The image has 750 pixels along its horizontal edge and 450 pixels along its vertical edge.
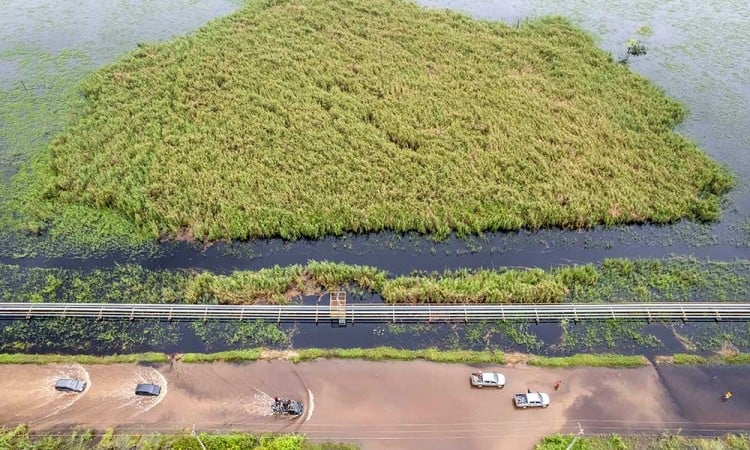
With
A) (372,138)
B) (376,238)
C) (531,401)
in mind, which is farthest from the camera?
(372,138)

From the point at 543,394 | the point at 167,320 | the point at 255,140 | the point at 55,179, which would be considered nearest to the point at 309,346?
the point at 167,320

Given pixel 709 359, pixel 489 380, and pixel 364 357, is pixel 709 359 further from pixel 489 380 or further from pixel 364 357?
pixel 364 357

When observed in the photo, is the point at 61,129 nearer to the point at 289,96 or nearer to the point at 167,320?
the point at 289,96

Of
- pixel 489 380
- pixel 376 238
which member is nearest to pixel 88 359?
pixel 376 238

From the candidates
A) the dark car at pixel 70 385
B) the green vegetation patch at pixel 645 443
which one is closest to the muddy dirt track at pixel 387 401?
the dark car at pixel 70 385

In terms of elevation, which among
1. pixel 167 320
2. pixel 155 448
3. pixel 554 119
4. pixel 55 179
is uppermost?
pixel 554 119

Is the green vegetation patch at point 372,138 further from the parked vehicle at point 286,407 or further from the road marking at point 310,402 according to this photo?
the parked vehicle at point 286,407
